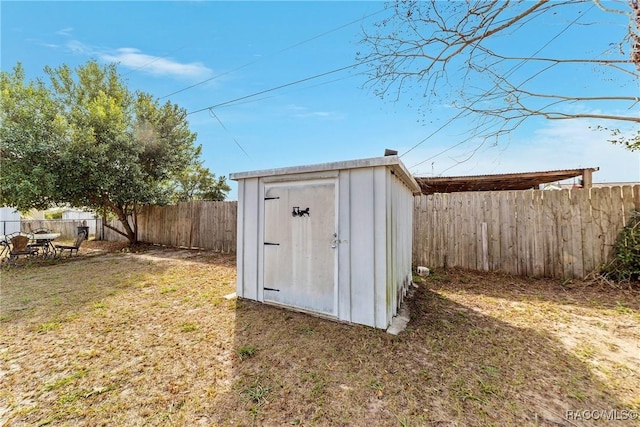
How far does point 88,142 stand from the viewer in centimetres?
771

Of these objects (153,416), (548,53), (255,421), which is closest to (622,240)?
(548,53)

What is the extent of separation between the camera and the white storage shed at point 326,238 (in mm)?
3125

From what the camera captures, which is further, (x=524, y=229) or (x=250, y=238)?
(x=524, y=229)

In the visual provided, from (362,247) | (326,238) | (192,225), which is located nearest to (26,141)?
(192,225)

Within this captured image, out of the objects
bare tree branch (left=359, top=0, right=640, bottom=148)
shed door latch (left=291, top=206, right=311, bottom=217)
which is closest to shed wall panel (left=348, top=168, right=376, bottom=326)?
shed door latch (left=291, top=206, right=311, bottom=217)

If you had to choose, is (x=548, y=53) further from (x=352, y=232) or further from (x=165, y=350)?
(x=165, y=350)

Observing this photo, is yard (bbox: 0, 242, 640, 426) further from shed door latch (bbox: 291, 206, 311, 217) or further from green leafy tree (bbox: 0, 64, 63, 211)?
green leafy tree (bbox: 0, 64, 63, 211)

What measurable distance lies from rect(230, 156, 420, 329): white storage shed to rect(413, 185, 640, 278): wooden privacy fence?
2727 mm

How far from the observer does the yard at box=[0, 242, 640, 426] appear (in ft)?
6.28

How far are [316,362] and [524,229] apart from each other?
5224mm

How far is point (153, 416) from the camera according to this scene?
1875 mm

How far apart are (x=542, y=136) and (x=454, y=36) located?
4586 mm

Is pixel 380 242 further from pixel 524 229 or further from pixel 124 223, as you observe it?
pixel 124 223

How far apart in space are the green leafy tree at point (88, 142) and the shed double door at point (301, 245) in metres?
7.48
